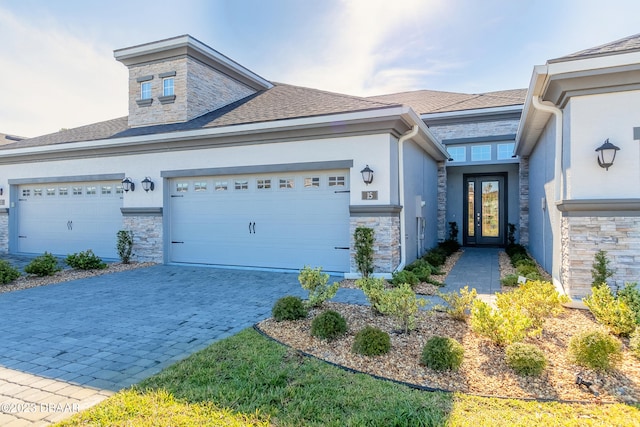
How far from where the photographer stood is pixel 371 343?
3801 mm

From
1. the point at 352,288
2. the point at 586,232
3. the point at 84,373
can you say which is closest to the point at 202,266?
the point at 352,288

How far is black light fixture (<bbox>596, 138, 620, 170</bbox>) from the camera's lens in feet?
17.6

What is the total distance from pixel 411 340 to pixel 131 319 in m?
3.78

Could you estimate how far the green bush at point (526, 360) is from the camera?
331 cm

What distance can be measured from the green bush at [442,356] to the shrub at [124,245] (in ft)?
29.8

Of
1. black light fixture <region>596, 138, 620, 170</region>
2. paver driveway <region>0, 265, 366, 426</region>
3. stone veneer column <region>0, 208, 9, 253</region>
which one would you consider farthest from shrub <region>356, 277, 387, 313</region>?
stone veneer column <region>0, 208, 9, 253</region>

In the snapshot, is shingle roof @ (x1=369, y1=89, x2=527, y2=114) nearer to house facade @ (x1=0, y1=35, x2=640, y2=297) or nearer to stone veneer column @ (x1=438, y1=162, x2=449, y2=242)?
house facade @ (x1=0, y1=35, x2=640, y2=297)

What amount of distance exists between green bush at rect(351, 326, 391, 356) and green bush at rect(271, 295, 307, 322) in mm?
1228

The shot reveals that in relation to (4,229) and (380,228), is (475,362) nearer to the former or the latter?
(380,228)

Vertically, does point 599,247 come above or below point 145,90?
below

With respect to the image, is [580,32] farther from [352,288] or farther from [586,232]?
[352,288]

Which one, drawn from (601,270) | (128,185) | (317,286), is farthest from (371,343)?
(128,185)

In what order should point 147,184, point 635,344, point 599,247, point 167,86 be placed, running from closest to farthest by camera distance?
point 635,344, point 599,247, point 147,184, point 167,86

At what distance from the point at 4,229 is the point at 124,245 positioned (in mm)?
5322
